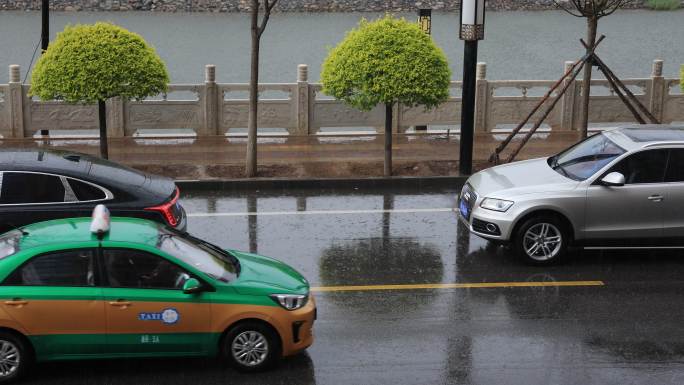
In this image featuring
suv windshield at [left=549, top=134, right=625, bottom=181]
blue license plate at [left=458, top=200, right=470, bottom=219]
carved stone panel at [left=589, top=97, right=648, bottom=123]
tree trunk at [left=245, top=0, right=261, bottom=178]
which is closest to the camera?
suv windshield at [left=549, top=134, right=625, bottom=181]

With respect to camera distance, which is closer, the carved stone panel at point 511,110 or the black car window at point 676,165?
the black car window at point 676,165

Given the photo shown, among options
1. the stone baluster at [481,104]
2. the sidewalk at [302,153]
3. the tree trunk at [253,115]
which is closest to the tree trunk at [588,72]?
the sidewalk at [302,153]

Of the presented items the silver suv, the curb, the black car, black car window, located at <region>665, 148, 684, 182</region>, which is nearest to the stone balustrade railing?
the curb

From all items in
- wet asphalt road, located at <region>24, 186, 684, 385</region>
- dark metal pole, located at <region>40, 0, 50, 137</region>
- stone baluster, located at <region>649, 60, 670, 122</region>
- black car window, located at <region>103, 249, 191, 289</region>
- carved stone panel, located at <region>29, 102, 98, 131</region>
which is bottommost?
wet asphalt road, located at <region>24, 186, 684, 385</region>

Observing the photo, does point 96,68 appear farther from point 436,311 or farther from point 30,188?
point 436,311

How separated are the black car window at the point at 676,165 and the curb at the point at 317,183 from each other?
466cm

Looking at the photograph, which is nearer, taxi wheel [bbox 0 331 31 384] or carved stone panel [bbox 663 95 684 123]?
taxi wheel [bbox 0 331 31 384]

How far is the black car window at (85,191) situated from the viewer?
9852mm

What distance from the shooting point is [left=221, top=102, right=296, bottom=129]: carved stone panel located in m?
18.5

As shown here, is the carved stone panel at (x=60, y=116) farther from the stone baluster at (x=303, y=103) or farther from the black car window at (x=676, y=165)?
the black car window at (x=676, y=165)

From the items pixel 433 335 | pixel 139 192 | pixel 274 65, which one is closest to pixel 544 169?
pixel 433 335

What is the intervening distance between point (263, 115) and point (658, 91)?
857cm

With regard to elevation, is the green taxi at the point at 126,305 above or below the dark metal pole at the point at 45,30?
below

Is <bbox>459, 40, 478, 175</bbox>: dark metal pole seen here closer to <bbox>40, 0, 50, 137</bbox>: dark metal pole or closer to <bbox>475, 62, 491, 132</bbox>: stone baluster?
<bbox>475, 62, 491, 132</bbox>: stone baluster
